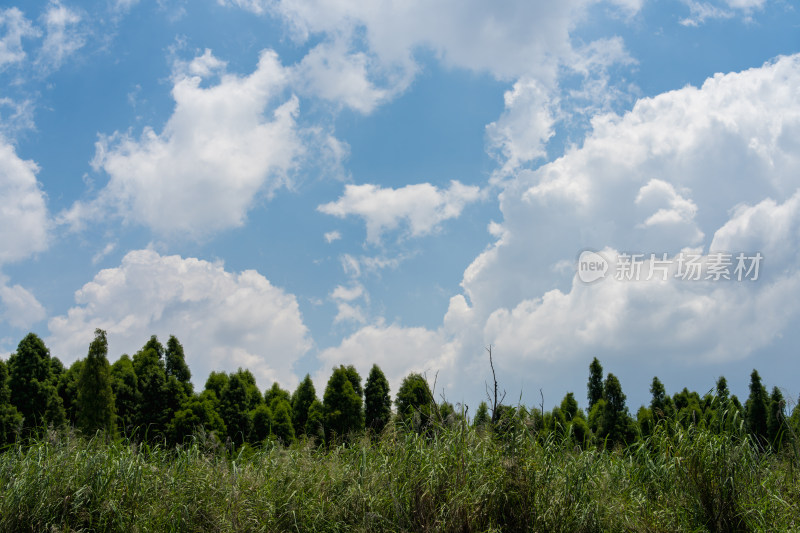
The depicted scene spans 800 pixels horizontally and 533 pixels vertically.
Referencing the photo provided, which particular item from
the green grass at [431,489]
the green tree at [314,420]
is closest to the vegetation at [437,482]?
the green grass at [431,489]

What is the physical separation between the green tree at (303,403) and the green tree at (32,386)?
8758 mm

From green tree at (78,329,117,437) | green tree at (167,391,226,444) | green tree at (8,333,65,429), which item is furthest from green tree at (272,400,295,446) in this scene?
green tree at (8,333,65,429)

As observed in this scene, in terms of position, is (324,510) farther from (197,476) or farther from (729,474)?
(729,474)

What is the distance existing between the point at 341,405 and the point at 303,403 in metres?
3.62

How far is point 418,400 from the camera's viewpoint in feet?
77.3

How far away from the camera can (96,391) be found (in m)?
18.2

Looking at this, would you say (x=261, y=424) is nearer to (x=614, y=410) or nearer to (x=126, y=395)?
(x=126, y=395)

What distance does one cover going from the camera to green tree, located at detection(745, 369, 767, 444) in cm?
2170

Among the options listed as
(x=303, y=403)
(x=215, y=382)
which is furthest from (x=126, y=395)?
(x=303, y=403)

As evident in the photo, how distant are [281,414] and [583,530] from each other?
19.2 m

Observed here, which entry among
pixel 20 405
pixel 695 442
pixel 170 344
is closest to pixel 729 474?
pixel 695 442

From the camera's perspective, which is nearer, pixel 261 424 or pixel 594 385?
pixel 261 424

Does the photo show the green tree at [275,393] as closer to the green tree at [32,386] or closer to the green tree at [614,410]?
the green tree at [32,386]

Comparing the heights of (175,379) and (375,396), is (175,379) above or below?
above
